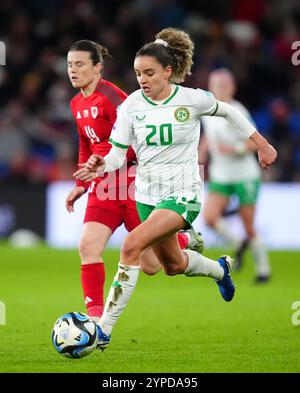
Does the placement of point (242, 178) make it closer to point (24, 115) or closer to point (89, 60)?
point (89, 60)

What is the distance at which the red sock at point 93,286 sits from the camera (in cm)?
742

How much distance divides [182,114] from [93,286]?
1.43 meters

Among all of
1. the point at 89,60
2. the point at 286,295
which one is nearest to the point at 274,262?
the point at 286,295

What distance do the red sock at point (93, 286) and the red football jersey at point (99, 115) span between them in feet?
2.86

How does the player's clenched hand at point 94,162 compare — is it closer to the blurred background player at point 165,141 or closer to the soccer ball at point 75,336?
the blurred background player at point 165,141

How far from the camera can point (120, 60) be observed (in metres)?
18.3

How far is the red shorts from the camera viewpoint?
764 centimetres

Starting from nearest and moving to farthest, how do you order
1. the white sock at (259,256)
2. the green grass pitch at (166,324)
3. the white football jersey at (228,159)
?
the green grass pitch at (166,324) → the white sock at (259,256) → the white football jersey at (228,159)

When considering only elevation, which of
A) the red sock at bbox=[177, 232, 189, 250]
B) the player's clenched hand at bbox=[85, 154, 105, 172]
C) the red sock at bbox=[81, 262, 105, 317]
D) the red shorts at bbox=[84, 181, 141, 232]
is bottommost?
the red sock at bbox=[81, 262, 105, 317]

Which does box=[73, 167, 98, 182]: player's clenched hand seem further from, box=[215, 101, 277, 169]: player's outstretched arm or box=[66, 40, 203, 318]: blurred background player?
box=[215, 101, 277, 169]: player's outstretched arm

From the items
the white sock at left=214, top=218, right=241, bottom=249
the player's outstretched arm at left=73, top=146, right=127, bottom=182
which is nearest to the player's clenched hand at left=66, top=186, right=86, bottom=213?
the player's outstretched arm at left=73, top=146, right=127, bottom=182

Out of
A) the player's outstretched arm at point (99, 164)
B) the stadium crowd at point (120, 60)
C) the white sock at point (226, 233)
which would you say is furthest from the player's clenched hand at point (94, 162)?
the stadium crowd at point (120, 60)

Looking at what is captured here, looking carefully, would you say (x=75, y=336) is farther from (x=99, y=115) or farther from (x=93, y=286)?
(x=99, y=115)

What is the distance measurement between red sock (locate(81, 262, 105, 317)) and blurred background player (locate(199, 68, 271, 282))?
4530mm
